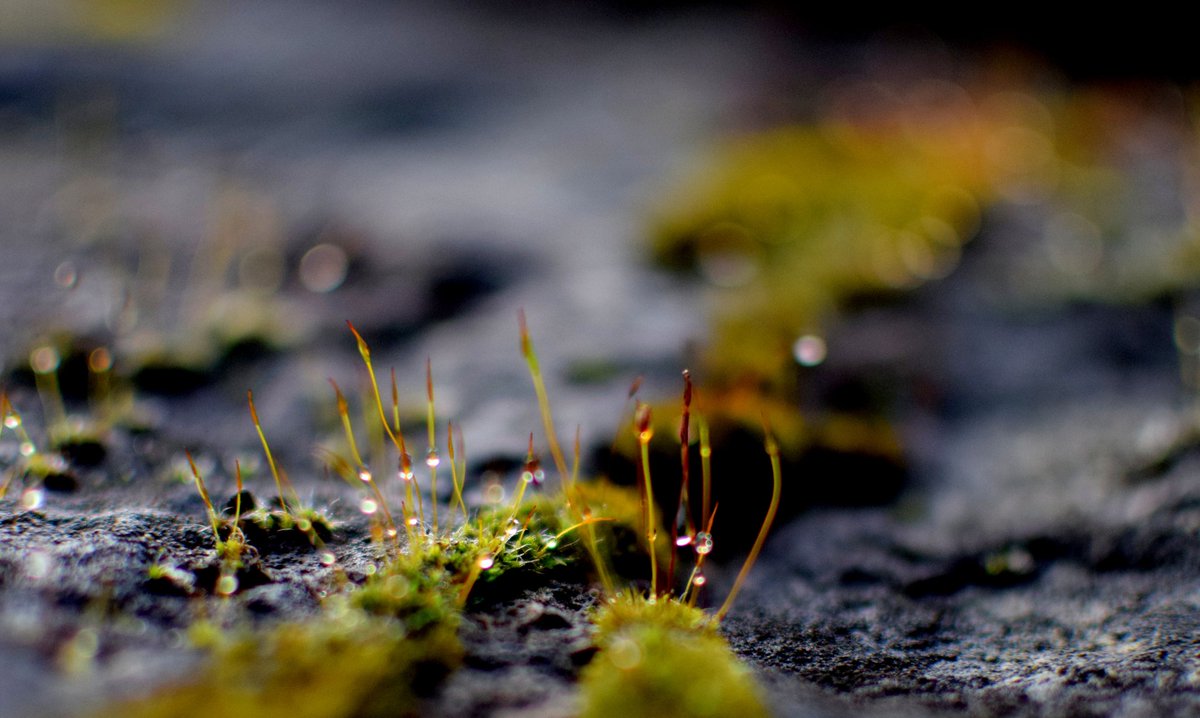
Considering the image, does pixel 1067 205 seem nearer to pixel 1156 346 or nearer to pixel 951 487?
pixel 1156 346

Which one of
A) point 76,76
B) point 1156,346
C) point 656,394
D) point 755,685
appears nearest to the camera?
point 755,685


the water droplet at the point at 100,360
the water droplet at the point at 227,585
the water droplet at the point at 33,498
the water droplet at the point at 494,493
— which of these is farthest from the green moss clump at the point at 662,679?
the water droplet at the point at 100,360

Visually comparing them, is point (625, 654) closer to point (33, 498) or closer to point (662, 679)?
point (662, 679)

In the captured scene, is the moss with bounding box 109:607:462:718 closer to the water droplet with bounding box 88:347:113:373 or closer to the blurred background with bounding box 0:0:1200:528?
the blurred background with bounding box 0:0:1200:528

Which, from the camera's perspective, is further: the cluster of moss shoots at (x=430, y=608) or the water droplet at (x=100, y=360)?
the water droplet at (x=100, y=360)

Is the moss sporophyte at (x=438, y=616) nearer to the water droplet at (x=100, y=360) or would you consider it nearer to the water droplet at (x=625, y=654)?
the water droplet at (x=625, y=654)

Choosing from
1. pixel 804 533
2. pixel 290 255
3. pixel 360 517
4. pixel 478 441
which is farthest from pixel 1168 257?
pixel 290 255
